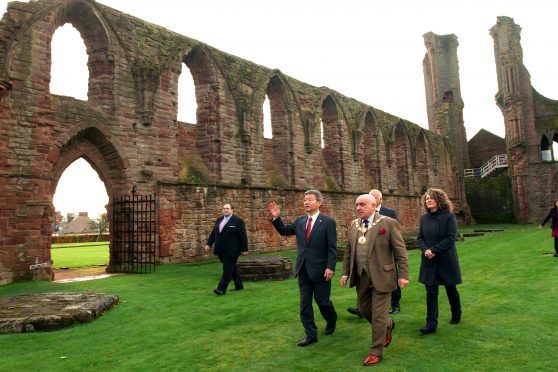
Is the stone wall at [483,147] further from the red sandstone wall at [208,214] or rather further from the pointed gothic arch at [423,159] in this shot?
the red sandstone wall at [208,214]

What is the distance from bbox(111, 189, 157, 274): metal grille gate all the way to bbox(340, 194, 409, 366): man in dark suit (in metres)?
7.89

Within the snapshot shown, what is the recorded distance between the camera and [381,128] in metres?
24.8

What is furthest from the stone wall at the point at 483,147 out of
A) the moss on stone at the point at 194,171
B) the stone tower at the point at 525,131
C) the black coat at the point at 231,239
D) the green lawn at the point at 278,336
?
the black coat at the point at 231,239

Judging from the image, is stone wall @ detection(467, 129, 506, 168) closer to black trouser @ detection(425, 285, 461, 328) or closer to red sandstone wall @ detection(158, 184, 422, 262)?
red sandstone wall @ detection(158, 184, 422, 262)

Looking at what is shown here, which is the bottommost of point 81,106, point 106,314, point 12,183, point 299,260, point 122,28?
point 106,314

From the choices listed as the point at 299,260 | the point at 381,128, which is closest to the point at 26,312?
the point at 299,260

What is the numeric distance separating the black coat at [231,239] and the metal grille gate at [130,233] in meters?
4.27

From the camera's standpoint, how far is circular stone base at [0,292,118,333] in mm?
5289

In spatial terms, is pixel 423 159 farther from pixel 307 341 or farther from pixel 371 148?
pixel 307 341

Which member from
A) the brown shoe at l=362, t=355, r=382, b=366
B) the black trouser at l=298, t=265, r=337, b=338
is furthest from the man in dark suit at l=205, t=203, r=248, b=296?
the brown shoe at l=362, t=355, r=382, b=366

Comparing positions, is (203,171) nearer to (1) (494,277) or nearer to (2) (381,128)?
(1) (494,277)

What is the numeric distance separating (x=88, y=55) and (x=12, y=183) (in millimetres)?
4188

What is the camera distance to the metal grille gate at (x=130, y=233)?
11.4 metres

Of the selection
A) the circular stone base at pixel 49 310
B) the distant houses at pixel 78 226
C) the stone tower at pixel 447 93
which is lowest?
the circular stone base at pixel 49 310
